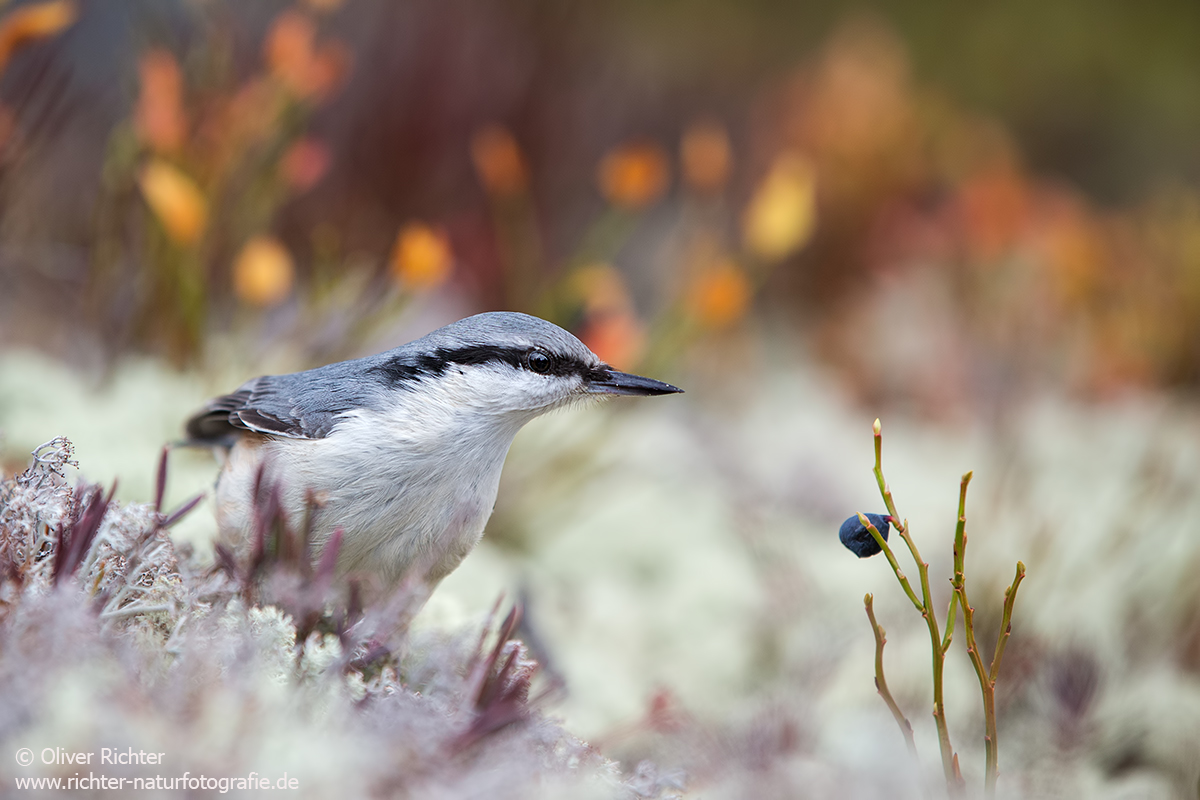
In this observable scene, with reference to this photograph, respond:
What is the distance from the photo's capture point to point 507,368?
5.15ft

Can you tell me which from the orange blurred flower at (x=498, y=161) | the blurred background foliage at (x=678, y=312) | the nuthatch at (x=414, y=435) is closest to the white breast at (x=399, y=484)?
the nuthatch at (x=414, y=435)

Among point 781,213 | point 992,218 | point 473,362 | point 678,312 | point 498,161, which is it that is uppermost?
point 992,218

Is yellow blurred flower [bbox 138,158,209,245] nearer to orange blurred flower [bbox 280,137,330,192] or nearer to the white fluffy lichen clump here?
orange blurred flower [bbox 280,137,330,192]

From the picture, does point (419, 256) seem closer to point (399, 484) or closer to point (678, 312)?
point (399, 484)

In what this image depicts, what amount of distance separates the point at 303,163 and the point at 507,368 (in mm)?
1411

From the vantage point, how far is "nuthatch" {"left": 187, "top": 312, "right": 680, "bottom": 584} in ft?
4.82

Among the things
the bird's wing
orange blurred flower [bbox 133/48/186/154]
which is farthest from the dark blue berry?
orange blurred flower [bbox 133/48/186/154]

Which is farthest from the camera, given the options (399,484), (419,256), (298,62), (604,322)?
(604,322)

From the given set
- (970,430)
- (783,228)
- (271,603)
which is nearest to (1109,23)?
(970,430)

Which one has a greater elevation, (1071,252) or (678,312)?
(1071,252)

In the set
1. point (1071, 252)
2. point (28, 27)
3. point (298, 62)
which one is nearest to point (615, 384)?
point (28, 27)

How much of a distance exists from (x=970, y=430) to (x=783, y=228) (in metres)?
2.06

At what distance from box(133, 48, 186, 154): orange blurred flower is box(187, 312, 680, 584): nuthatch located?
1.09 meters

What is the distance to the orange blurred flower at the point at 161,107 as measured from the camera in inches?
91.4
